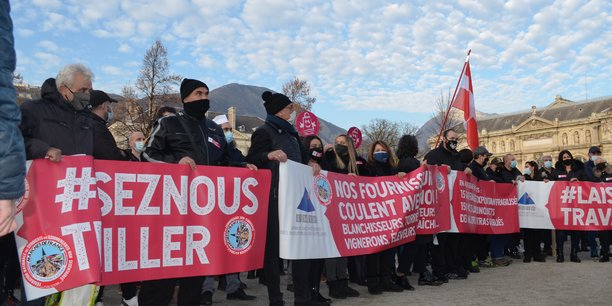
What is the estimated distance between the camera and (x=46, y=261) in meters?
3.58

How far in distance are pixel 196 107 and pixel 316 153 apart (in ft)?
7.88

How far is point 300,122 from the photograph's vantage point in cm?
1897

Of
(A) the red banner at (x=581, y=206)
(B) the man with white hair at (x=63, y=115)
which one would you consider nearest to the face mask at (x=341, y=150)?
(B) the man with white hair at (x=63, y=115)

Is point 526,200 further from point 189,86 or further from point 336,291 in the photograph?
point 189,86

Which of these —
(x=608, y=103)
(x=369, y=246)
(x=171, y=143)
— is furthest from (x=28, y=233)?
(x=608, y=103)

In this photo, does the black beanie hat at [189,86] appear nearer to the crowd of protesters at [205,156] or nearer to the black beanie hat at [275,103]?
the crowd of protesters at [205,156]

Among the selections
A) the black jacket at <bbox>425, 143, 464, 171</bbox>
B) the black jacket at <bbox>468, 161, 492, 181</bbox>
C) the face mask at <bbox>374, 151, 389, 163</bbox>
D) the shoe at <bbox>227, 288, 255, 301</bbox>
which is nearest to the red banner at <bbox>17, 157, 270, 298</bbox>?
A: the shoe at <bbox>227, 288, 255, 301</bbox>

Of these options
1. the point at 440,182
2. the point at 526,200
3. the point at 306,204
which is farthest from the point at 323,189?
the point at 526,200

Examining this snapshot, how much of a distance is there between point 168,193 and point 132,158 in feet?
8.52

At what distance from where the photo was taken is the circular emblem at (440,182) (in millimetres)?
8266

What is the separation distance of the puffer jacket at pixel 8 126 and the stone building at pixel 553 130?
86.0m

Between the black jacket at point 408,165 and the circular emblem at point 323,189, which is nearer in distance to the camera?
the circular emblem at point 323,189

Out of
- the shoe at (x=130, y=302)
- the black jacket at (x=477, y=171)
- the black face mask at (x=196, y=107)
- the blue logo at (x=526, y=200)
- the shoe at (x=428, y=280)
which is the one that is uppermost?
the black face mask at (x=196, y=107)

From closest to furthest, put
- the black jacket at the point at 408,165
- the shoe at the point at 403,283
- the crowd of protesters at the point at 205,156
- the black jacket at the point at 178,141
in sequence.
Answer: the crowd of protesters at the point at 205,156
the black jacket at the point at 178,141
the shoe at the point at 403,283
the black jacket at the point at 408,165
